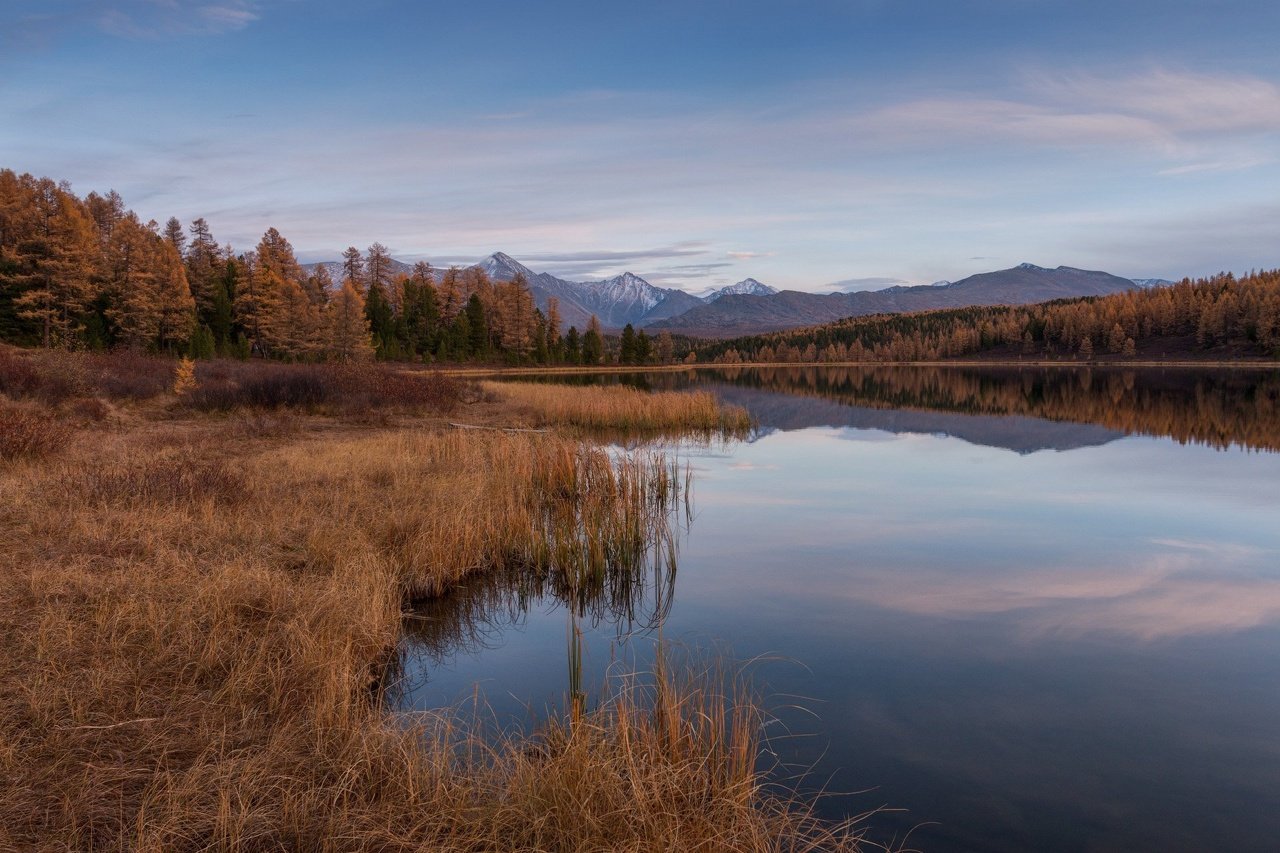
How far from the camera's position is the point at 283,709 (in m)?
5.52

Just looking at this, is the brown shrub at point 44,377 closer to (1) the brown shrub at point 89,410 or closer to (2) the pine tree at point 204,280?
(1) the brown shrub at point 89,410

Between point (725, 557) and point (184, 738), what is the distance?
858cm

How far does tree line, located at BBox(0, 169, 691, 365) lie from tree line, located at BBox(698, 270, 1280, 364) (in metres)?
71.3

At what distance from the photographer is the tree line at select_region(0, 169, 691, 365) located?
170 ft

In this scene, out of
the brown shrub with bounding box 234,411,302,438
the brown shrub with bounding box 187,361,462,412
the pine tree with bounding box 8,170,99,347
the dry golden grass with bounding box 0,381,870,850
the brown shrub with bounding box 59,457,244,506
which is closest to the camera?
the dry golden grass with bounding box 0,381,870,850

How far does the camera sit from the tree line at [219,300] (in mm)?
51844

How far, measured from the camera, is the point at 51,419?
16594mm

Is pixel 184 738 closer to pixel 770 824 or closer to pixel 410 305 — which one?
pixel 770 824

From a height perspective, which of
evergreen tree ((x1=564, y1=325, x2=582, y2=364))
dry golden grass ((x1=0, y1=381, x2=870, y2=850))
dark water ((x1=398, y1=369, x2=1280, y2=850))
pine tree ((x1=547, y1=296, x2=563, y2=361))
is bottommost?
dark water ((x1=398, y1=369, x2=1280, y2=850))

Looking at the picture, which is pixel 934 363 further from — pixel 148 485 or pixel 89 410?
pixel 148 485

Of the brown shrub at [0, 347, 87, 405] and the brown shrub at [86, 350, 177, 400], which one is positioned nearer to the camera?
the brown shrub at [0, 347, 87, 405]

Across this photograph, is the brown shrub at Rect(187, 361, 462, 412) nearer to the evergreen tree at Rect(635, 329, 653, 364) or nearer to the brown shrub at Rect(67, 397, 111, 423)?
the brown shrub at Rect(67, 397, 111, 423)

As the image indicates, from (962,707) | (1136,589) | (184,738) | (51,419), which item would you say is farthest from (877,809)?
(51,419)

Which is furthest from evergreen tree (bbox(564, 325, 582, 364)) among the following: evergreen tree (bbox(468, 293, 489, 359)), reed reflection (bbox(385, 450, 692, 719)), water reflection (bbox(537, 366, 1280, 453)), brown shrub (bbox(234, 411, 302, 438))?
reed reflection (bbox(385, 450, 692, 719))
